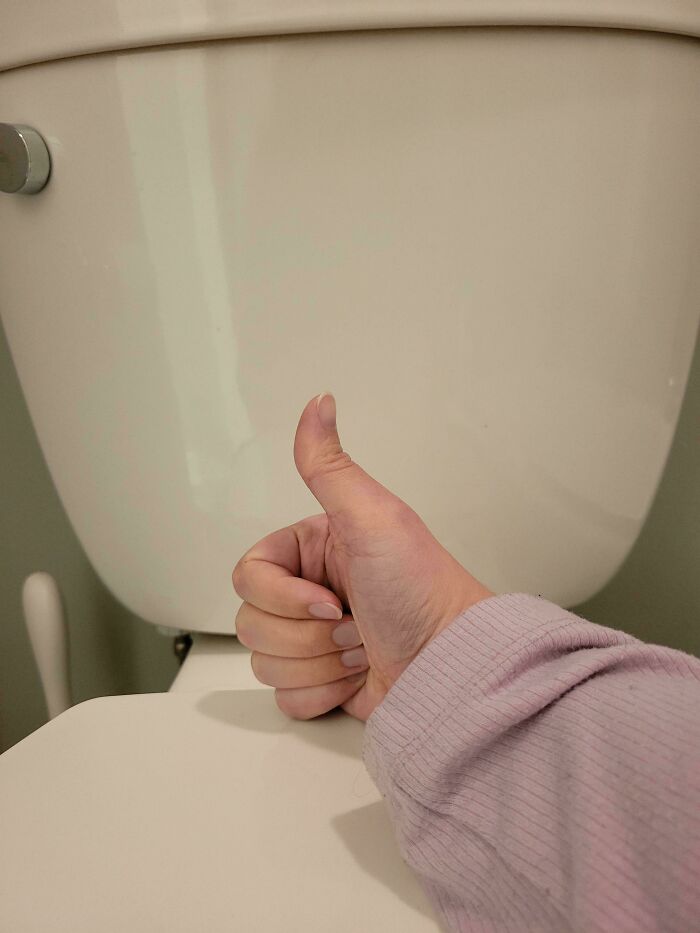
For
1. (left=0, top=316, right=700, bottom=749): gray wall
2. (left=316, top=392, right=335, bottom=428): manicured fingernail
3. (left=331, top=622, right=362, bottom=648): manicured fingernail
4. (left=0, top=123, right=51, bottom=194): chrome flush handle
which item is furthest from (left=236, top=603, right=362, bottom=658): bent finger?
(left=0, top=316, right=700, bottom=749): gray wall

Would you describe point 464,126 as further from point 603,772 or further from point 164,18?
point 603,772

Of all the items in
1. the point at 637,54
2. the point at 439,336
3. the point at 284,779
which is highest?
the point at 637,54

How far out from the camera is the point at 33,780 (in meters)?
0.32

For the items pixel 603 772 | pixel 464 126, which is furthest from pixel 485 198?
pixel 603 772

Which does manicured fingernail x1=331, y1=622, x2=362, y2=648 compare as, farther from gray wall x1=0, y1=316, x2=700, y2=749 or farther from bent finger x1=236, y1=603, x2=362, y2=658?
gray wall x1=0, y1=316, x2=700, y2=749

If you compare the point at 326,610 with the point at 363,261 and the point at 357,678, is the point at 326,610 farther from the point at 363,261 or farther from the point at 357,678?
the point at 363,261

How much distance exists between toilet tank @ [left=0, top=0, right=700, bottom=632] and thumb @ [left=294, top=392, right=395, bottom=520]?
0.08m

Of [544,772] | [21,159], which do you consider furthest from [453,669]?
[21,159]

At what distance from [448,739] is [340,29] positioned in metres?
0.30

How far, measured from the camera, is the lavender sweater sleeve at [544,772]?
0.73 ft

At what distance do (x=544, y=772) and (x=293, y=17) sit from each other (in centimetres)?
32

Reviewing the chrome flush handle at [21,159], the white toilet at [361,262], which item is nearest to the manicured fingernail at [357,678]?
the white toilet at [361,262]

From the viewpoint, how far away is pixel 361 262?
386 mm

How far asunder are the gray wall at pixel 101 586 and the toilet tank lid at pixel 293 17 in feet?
1.08
